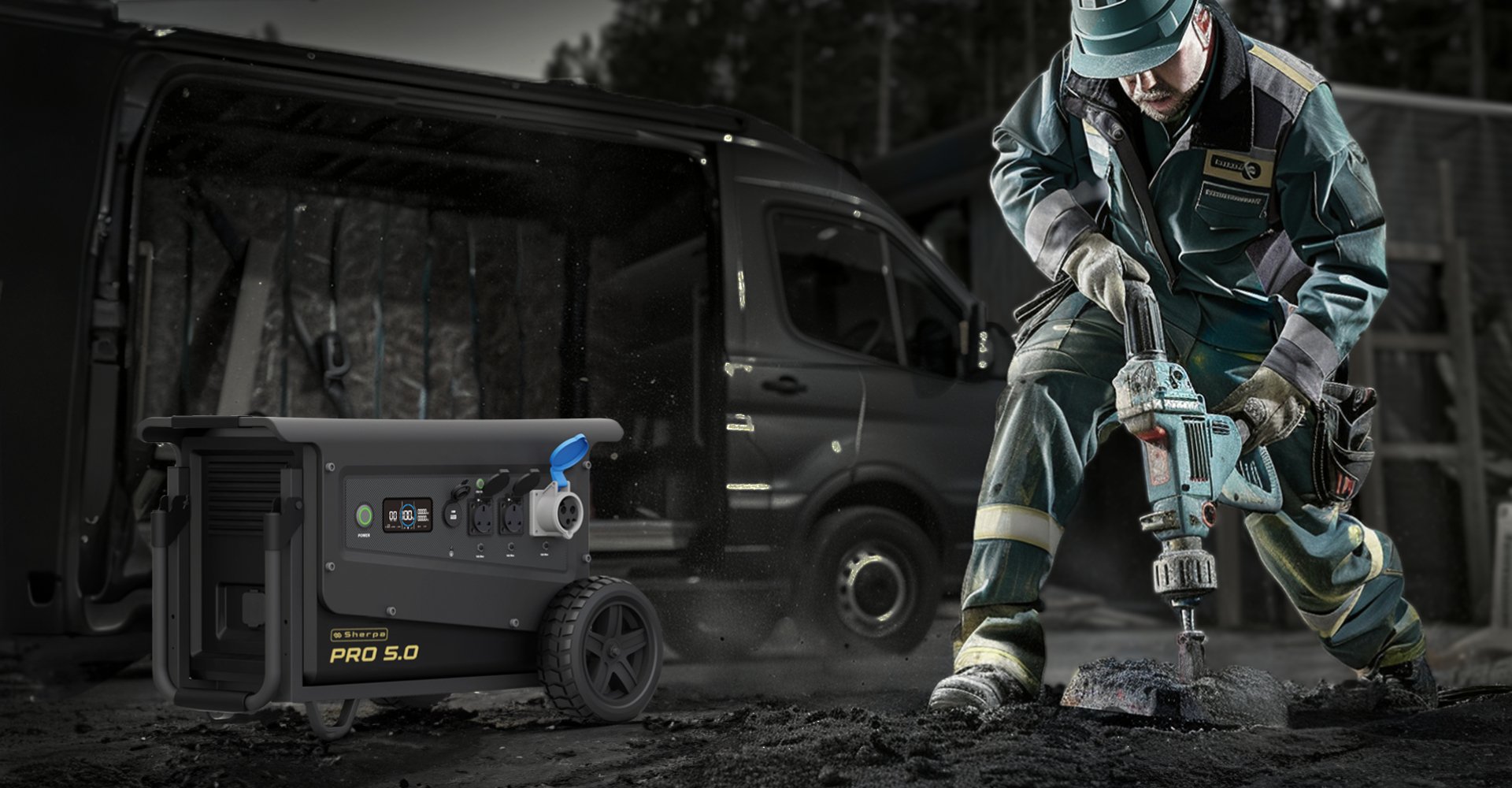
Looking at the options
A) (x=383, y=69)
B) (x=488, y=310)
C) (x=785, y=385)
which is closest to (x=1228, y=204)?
(x=785, y=385)

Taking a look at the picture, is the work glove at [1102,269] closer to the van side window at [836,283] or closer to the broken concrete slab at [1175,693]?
the broken concrete slab at [1175,693]

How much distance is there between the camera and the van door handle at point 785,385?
4.76m

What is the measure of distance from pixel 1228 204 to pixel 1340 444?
2.27ft

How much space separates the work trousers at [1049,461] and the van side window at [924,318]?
1.27 meters

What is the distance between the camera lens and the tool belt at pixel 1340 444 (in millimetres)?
3590

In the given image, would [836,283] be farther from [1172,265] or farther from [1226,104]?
[1226,104]

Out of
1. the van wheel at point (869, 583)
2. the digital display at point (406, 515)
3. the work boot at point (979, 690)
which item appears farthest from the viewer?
the van wheel at point (869, 583)

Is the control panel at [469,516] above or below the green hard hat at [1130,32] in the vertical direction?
below

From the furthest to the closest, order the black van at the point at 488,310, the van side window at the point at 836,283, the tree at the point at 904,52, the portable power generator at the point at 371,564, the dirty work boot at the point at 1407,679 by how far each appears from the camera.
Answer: the tree at the point at 904,52 → the van side window at the point at 836,283 → the black van at the point at 488,310 → the dirty work boot at the point at 1407,679 → the portable power generator at the point at 371,564

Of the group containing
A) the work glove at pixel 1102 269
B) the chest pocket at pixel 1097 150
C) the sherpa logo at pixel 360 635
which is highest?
the chest pocket at pixel 1097 150

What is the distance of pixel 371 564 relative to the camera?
3133 mm

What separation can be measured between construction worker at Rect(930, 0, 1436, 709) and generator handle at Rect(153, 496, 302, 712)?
1.48m

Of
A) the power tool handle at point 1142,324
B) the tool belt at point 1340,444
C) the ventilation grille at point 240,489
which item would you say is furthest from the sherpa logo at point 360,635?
the tool belt at point 1340,444

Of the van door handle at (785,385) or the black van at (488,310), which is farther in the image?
the van door handle at (785,385)
